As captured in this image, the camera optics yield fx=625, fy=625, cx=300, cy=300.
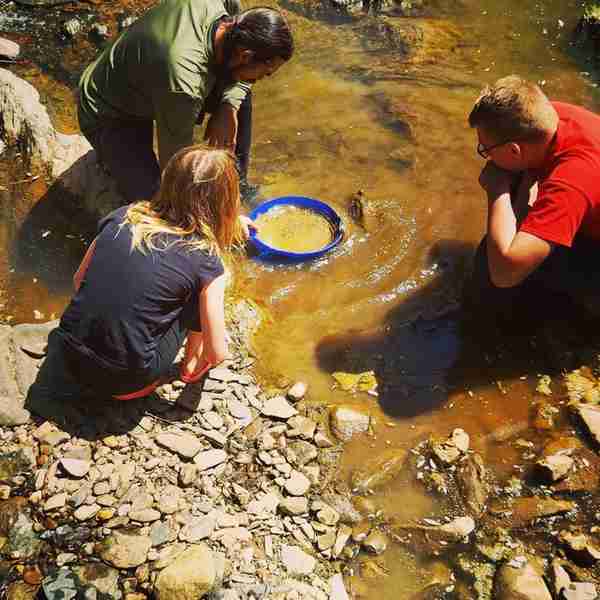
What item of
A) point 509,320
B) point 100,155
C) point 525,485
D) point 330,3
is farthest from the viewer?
point 330,3

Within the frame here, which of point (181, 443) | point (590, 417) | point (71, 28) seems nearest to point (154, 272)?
point (181, 443)

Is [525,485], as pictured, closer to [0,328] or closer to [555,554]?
[555,554]

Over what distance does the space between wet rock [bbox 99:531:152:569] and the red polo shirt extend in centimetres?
216

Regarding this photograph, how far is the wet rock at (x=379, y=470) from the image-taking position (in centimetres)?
293

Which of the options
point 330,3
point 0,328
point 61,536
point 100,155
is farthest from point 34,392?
point 330,3

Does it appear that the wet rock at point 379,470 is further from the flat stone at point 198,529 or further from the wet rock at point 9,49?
the wet rock at point 9,49

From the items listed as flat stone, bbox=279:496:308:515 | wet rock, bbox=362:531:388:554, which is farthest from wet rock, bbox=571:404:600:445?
flat stone, bbox=279:496:308:515

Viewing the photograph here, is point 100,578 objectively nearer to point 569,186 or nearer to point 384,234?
point 569,186

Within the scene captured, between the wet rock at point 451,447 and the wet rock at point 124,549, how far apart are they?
4.54ft

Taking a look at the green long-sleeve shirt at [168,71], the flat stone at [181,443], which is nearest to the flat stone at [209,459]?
the flat stone at [181,443]

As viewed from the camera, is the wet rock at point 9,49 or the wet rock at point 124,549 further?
the wet rock at point 9,49

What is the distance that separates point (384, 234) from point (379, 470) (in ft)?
6.07

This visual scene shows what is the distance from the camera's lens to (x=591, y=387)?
329 cm

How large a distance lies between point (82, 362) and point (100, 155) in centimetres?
171
